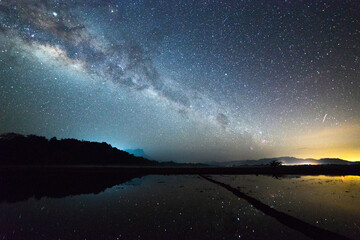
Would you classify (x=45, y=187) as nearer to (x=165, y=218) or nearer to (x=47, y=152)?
(x=165, y=218)

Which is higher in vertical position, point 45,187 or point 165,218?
point 165,218

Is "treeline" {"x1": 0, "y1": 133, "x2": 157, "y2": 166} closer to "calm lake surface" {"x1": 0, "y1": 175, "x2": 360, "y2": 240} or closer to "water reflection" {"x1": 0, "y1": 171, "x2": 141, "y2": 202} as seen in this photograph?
"water reflection" {"x1": 0, "y1": 171, "x2": 141, "y2": 202}

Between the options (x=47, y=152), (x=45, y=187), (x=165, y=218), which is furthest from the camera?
(x=47, y=152)

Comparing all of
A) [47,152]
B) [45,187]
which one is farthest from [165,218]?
[47,152]

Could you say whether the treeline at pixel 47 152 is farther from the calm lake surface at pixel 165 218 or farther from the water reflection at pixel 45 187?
the calm lake surface at pixel 165 218

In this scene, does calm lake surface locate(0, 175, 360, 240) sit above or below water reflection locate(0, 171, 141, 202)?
above

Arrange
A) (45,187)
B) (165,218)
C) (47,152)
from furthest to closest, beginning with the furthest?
(47,152) < (45,187) < (165,218)

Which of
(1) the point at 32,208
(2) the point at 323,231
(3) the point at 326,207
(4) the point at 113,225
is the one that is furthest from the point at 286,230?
(1) the point at 32,208

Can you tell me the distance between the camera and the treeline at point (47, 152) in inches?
3066

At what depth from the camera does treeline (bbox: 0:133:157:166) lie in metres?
77.9

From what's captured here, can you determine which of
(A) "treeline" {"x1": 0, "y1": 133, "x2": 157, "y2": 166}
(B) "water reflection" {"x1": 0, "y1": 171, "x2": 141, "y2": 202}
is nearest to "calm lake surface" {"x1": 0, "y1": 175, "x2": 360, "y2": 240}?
(B) "water reflection" {"x1": 0, "y1": 171, "x2": 141, "y2": 202}

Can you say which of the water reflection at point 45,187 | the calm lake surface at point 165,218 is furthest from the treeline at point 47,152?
the calm lake surface at point 165,218

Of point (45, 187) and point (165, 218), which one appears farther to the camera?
point (45, 187)

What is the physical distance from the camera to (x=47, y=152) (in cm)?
8894
